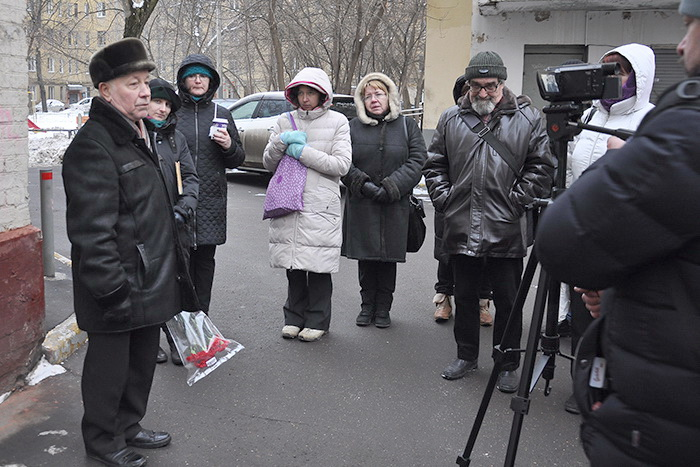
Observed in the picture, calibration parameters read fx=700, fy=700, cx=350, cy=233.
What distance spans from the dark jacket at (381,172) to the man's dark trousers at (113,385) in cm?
227

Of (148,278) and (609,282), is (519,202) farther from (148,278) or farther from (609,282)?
(609,282)

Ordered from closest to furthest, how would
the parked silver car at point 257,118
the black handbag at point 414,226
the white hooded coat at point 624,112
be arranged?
the white hooded coat at point 624,112 → the black handbag at point 414,226 → the parked silver car at point 257,118

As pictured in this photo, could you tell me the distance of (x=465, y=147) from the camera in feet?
14.1

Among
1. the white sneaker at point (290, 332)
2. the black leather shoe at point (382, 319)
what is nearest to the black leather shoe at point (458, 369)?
the black leather shoe at point (382, 319)

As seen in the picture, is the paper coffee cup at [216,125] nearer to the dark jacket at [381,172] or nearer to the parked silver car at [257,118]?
the dark jacket at [381,172]

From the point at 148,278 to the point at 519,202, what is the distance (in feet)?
7.24

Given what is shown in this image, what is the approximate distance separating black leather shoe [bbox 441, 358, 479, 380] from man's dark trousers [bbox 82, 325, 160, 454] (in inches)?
76.6

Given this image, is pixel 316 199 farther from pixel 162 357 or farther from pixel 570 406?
pixel 570 406

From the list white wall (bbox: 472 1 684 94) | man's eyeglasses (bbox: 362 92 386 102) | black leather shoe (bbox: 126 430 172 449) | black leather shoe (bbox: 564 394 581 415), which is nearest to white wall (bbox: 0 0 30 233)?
black leather shoe (bbox: 126 430 172 449)

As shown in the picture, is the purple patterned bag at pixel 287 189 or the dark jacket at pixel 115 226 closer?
the dark jacket at pixel 115 226

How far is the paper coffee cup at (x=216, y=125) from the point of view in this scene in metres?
4.81

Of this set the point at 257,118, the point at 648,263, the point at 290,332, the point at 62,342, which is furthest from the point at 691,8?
the point at 257,118

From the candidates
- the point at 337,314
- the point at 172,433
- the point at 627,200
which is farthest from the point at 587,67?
the point at 337,314

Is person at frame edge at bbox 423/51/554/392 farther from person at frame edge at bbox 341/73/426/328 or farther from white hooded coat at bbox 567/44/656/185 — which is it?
person at frame edge at bbox 341/73/426/328
